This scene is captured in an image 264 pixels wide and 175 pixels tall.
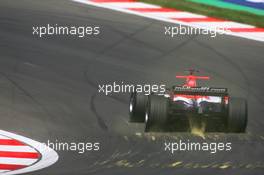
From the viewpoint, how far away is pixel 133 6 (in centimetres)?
2808

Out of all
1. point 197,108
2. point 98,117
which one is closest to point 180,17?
point 98,117

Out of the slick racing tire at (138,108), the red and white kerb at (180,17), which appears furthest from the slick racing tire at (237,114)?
the red and white kerb at (180,17)

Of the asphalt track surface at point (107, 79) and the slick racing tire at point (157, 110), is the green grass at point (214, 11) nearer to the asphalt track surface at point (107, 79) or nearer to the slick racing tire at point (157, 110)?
the asphalt track surface at point (107, 79)

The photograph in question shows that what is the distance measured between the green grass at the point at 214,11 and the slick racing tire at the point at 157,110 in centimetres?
739

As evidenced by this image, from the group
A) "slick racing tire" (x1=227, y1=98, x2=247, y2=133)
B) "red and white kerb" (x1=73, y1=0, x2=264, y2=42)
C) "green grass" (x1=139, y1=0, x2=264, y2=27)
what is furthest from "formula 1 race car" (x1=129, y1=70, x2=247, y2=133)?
"green grass" (x1=139, y1=0, x2=264, y2=27)

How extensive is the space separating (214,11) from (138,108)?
6.90 meters

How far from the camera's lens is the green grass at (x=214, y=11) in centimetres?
2762

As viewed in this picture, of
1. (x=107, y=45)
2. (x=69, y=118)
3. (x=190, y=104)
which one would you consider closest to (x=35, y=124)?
(x=69, y=118)

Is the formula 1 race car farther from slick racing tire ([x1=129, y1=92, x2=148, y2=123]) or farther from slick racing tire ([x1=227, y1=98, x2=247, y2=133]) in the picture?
slick racing tire ([x1=129, y1=92, x2=148, y2=123])

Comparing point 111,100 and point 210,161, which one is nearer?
point 210,161

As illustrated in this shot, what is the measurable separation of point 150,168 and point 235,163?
1.57m

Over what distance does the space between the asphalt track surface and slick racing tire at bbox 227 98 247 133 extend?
30cm

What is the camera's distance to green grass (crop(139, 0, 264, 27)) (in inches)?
1088

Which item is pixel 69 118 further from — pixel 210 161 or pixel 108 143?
pixel 210 161
